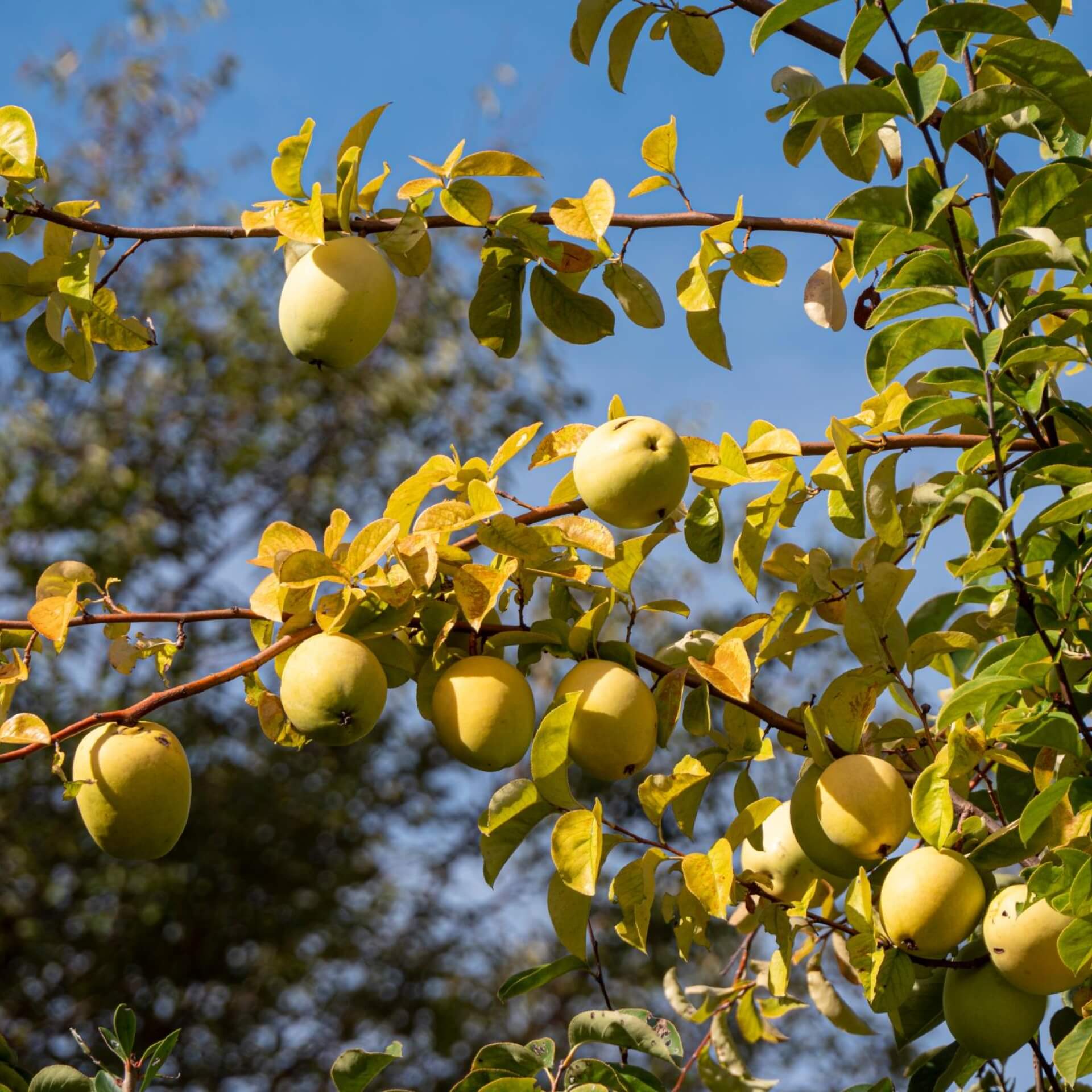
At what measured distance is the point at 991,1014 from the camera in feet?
3.35

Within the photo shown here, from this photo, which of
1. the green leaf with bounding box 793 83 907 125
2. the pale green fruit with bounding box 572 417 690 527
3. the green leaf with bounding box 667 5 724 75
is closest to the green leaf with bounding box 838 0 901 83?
the green leaf with bounding box 793 83 907 125

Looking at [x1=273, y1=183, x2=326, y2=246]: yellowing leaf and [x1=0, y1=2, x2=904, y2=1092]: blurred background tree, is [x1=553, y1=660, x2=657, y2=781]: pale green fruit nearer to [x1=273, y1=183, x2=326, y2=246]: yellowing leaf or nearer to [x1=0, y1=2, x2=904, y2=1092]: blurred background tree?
[x1=273, y1=183, x2=326, y2=246]: yellowing leaf

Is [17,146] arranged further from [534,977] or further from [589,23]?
[534,977]

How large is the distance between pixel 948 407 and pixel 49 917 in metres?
5.94

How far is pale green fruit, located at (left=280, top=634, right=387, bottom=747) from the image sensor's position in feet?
3.23

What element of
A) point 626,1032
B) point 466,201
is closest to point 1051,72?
point 466,201

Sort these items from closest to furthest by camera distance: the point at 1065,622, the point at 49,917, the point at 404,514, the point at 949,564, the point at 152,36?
Result: 1. the point at 1065,622
2. the point at 404,514
3. the point at 949,564
4. the point at 49,917
5. the point at 152,36

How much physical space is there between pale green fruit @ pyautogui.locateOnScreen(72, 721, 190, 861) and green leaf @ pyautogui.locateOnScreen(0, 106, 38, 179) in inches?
22.9

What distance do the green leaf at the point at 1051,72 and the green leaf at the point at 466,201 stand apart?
52cm

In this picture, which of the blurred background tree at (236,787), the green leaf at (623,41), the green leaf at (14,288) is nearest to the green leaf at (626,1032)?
the green leaf at (14,288)

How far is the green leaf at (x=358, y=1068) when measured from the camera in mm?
976

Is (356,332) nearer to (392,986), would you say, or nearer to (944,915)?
(944,915)

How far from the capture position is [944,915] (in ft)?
3.15

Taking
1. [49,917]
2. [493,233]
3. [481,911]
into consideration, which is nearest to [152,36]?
[49,917]
